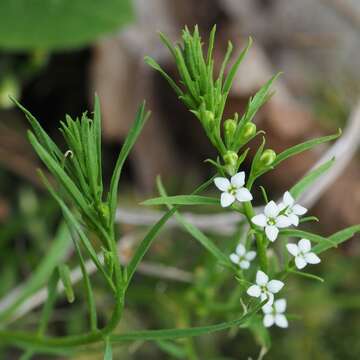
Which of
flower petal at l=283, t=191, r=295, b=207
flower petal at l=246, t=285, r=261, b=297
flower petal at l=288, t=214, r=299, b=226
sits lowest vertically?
flower petal at l=246, t=285, r=261, b=297

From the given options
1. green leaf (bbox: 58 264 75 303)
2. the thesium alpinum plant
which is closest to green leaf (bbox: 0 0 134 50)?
green leaf (bbox: 58 264 75 303)

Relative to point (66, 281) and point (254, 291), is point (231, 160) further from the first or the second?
point (66, 281)

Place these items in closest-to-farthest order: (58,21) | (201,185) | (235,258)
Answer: (201,185) → (235,258) → (58,21)

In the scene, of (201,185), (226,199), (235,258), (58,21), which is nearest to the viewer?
(226,199)

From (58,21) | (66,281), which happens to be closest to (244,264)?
(66,281)

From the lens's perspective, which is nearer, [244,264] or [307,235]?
[307,235]

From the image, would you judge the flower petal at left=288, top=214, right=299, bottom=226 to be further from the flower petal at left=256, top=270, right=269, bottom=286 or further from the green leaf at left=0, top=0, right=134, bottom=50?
the green leaf at left=0, top=0, right=134, bottom=50

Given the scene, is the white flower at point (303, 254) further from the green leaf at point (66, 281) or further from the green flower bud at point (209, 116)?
the green leaf at point (66, 281)
